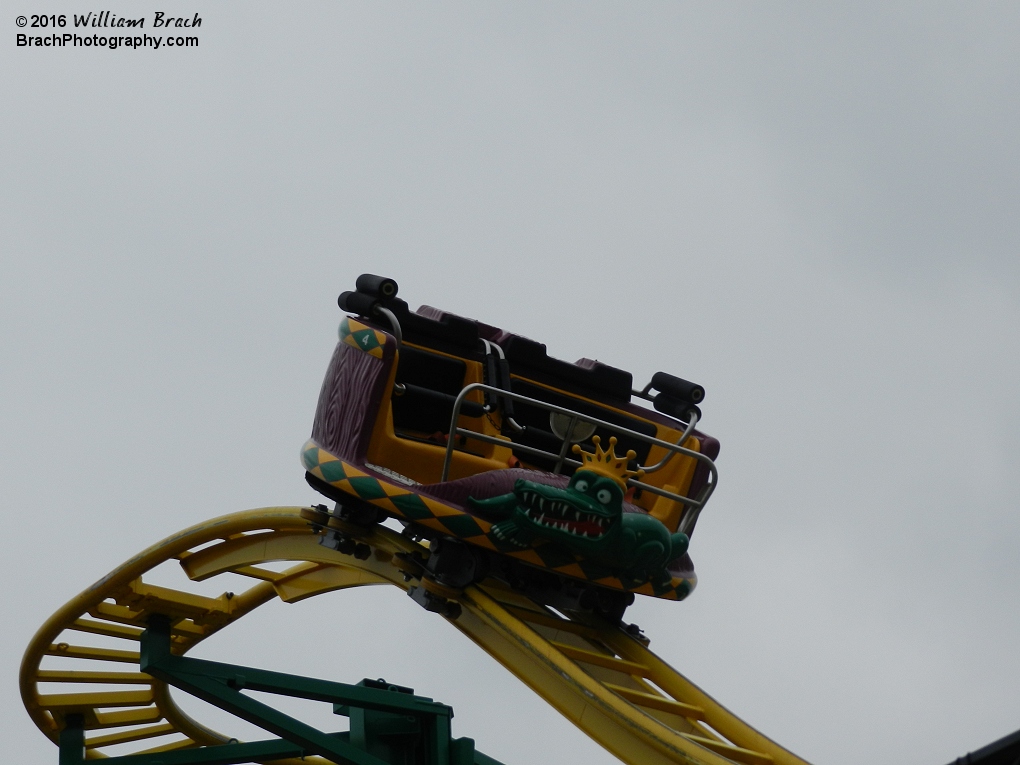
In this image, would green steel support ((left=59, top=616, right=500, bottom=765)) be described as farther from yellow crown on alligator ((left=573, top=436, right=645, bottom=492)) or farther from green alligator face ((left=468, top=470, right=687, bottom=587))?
yellow crown on alligator ((left=573, top=436, right=645, bottom=492))

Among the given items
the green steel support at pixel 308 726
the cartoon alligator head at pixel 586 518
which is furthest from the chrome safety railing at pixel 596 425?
the green steel support at pixel 308 726

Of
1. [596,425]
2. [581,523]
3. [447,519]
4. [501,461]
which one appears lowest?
[447,519]

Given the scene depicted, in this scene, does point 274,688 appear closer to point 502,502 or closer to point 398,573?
point 398,573

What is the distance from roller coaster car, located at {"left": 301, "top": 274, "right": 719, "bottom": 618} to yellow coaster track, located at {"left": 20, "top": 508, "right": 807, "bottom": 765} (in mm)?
134

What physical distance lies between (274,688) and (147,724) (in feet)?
6.14

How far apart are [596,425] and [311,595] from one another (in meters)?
1.64

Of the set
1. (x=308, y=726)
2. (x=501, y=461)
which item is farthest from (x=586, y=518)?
(x=308, y=726)

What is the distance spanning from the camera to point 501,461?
620 cm

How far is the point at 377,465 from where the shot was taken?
545 cm

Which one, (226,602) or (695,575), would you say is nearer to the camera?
(695,575)

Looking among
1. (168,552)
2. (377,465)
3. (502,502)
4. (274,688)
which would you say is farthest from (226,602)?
(502,502)

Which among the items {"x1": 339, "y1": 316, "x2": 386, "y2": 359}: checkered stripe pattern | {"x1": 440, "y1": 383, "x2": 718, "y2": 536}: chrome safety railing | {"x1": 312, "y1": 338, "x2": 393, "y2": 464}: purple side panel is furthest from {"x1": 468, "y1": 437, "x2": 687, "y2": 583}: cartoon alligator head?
{"x1": 339, "y1": 316, "x2": 386, "y2": 359}: checkered stripe pattern

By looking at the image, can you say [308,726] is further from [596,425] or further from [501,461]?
[596,425]

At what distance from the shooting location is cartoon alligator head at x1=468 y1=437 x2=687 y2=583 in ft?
16.4
